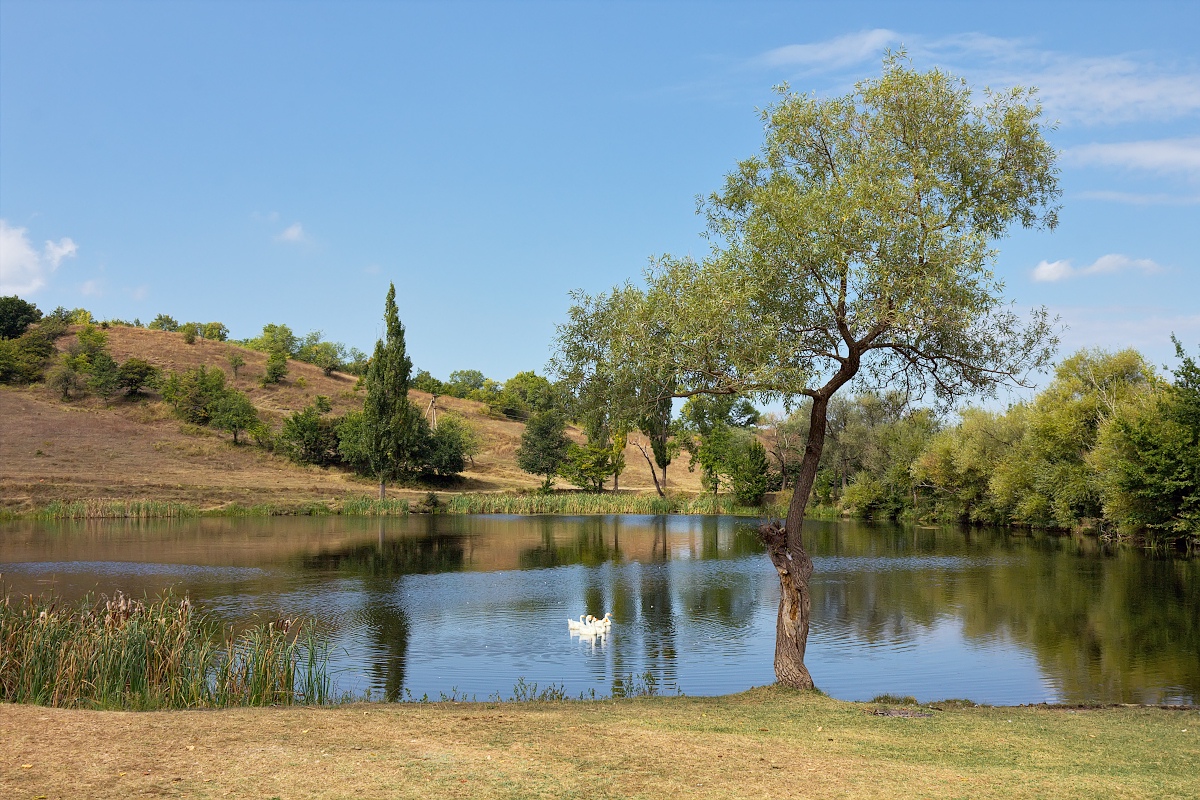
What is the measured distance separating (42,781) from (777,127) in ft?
44.2

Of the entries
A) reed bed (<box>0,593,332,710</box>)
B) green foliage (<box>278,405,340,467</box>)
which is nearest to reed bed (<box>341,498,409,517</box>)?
green foliage (<box>278,405,340,467</box>)

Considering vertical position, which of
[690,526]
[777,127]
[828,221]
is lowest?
[690,526]

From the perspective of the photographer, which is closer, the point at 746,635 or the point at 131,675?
the point at 131,675

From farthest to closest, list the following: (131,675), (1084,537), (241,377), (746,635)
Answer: (241,377)
(1084,537)
(746,635)
(131,675)

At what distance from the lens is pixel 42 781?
691 cm

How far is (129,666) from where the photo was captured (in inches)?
500

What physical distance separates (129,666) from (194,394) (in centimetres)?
8184

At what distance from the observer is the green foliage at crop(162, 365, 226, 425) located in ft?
284

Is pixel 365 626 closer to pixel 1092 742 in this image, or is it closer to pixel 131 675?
pixel 131 675

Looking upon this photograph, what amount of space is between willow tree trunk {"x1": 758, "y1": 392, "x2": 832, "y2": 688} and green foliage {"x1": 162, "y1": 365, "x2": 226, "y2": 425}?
81.1 metres

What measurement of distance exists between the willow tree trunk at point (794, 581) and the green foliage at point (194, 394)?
8107 centimetres

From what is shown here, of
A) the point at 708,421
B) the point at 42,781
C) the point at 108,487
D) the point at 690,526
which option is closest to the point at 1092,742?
the point at 42,781

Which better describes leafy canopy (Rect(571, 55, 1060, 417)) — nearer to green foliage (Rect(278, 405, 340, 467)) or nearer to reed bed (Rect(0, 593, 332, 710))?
reed bed (Rect(0, 593, 332, 710))

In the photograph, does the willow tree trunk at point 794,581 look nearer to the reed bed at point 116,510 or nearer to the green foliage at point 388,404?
the reed bed at point 116,510
